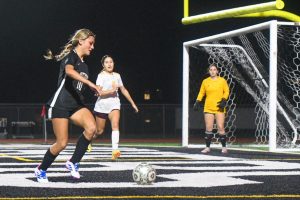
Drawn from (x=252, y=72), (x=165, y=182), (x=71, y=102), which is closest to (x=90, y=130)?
(x=71, y=102)

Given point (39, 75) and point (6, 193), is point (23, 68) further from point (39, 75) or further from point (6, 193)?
point (6, 193)

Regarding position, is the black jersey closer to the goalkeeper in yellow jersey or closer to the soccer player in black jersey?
the soccer player in black jersey

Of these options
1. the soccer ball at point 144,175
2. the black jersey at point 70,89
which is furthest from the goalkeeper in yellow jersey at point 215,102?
the soccer ball at point 144,175

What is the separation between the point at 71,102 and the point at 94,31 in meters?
26.2

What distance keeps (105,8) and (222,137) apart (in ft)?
66.1

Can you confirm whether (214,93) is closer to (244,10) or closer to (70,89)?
(244,10)

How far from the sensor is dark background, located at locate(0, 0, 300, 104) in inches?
1260

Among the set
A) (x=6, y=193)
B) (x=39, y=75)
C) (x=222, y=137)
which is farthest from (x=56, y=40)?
(x=6, y=193)

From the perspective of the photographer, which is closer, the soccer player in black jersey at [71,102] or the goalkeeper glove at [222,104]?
the soccer player in black jersey at [71,102]

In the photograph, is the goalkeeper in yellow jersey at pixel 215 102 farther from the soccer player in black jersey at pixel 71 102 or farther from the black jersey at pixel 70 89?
the black jersey at pixel 70 89

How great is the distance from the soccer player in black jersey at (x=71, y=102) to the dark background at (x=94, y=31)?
967 inches

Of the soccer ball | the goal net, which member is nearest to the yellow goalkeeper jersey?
the goal net

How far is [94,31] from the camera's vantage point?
32.8m

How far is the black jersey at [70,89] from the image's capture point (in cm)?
693
